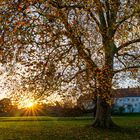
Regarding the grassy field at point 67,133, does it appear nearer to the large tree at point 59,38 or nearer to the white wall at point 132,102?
the large tree at point 59,38

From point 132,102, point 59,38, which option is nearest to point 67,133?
point 59,38

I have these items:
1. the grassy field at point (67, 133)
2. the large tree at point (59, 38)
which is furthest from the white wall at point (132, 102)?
the large tree at point (59, 38)

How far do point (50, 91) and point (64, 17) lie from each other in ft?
21.2

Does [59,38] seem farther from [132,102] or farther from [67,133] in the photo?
[132,102]

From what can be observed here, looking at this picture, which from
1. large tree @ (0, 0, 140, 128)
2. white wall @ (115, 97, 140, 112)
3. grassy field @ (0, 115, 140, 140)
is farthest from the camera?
white wall @ (115, 97, 140, 112)

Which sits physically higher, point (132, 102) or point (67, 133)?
point (132, 102)

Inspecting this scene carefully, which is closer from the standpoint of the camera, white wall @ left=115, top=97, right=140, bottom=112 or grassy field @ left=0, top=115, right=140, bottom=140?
grassy field @ left=0, top=115, right=140, bottom=140

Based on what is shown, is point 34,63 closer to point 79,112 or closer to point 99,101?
point 99,101

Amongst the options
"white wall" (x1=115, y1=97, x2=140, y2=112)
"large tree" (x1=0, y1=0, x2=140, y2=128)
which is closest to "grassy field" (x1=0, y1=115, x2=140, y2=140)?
"large tree" (x1=0, y1=0, x2=140, y2=128)

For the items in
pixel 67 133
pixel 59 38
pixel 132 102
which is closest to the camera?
pixel 59 38

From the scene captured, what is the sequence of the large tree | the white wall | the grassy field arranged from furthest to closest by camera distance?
the white wall, the grassy field, the large tree

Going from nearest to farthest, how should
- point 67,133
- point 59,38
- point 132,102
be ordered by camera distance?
point 59,38
point 67,133
point 132,102

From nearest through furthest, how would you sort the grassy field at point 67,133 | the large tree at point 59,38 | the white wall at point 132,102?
the large tree at point 59,38
the grassy field at point 67,133
the white wall at point 132,102

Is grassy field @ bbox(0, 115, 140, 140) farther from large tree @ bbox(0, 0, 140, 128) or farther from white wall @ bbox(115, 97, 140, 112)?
white wall @ bbox(115, 97, 140, 112)
